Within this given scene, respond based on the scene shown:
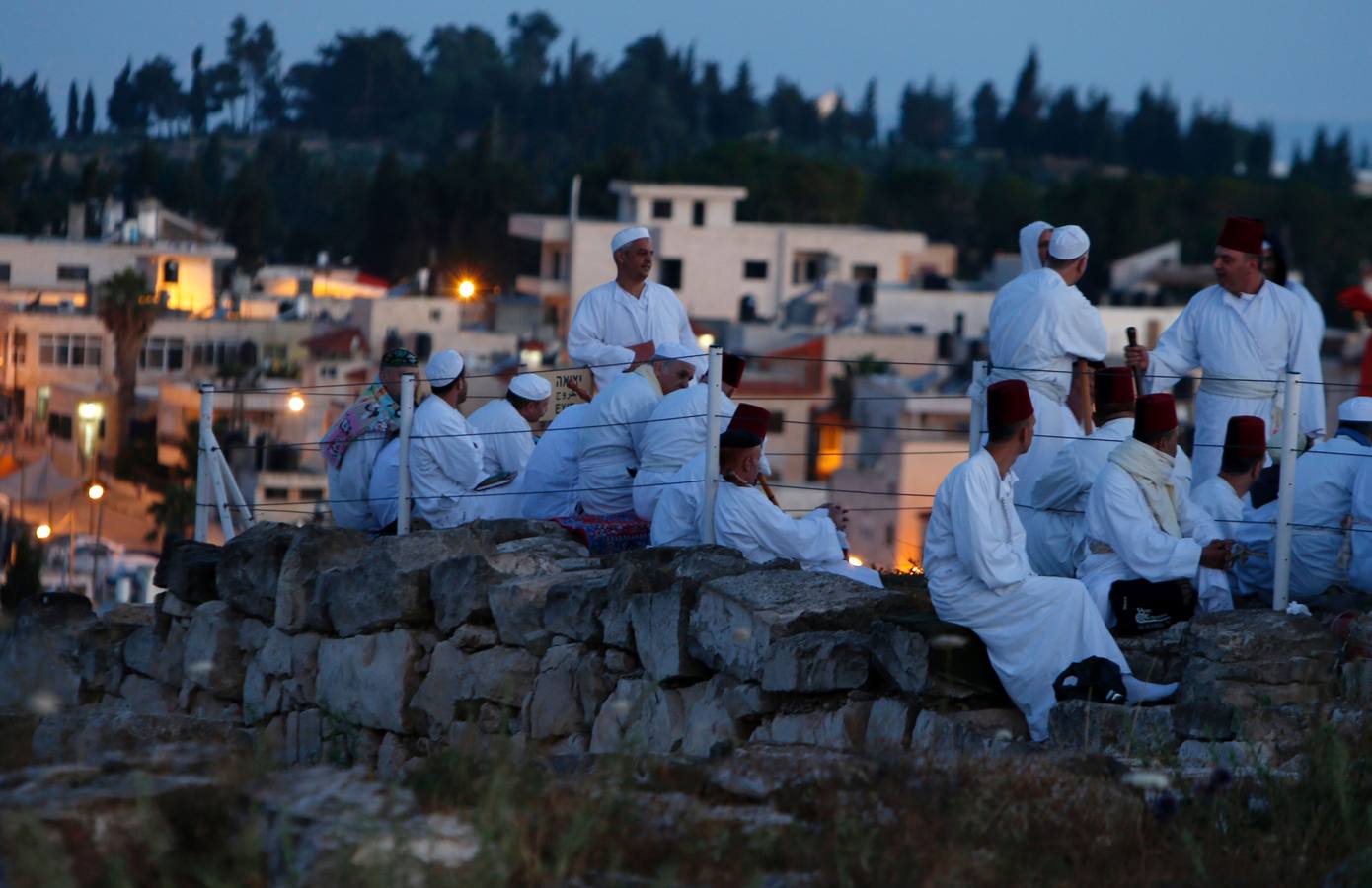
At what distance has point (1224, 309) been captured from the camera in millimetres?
9727

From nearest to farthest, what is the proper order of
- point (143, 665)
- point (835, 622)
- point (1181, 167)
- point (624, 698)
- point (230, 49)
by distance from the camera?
1. point (835, 622)
2. point (624, 698)
3. point (143, 665)
4. point (230, 49)
5. point (1181, 167)

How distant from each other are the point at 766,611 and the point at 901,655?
2.26 feet

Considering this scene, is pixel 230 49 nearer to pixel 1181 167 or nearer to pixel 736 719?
pixel 1181 167

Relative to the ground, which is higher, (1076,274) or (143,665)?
(1076,274)

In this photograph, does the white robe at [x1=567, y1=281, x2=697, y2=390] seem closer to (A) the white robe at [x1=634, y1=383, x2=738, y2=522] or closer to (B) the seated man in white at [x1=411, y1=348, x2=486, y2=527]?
(B) the seated man in white at [x1=411, y1=348, x2=486, y2=527]

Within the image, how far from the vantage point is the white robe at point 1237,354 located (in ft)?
31.7

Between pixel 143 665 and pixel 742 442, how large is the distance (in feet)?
16.7

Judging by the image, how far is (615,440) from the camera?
33.5 ft

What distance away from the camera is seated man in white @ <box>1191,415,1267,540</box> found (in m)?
8.57

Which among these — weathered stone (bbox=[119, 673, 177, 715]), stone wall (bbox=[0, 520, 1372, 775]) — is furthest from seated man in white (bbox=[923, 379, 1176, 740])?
weathered stone (bbox=[119, 673, 177, 715])

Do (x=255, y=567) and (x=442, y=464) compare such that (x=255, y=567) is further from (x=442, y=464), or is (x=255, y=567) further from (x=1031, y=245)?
(x=1031, y=245)

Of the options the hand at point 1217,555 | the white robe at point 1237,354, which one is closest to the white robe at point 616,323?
the white robe at point 1237,354

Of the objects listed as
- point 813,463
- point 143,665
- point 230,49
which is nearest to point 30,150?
point 813,463

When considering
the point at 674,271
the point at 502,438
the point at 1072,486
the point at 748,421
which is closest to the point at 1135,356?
the point at 1072,486
